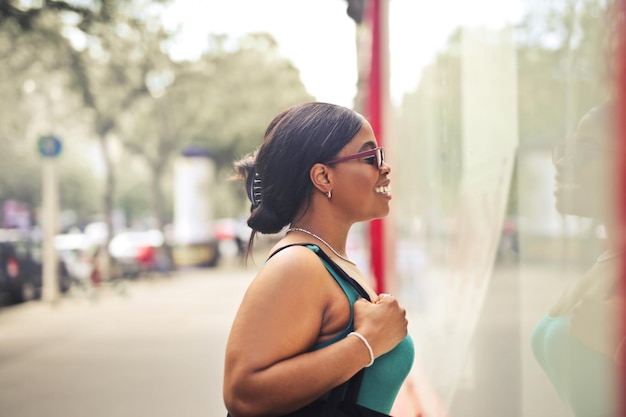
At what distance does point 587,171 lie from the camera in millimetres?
1684

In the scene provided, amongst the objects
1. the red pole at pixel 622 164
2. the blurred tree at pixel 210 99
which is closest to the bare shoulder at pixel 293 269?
the red pole at pixel 622 164

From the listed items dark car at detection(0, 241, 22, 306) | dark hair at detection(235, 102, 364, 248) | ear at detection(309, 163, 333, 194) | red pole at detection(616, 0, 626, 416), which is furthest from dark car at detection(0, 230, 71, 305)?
red pole at detection(616, 0, 626, 416)

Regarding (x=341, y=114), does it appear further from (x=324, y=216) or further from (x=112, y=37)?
(x=112, y=37)

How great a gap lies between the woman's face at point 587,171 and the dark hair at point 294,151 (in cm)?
53

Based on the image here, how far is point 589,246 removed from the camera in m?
1.78

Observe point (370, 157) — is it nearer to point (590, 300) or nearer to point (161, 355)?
point (590, 300)

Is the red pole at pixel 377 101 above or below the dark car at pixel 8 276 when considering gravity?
above

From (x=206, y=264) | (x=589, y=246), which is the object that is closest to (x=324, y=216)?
(x=589, y=246)

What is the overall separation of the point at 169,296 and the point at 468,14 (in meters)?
13.0

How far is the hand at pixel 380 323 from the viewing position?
161 centimetres

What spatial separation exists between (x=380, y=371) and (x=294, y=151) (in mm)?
553

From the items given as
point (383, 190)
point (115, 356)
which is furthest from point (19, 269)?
point (383, 190)

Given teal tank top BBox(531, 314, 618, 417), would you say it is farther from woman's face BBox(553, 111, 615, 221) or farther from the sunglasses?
the sunglasses

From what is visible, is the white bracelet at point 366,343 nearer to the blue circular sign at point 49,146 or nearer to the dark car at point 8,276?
the blue circular sign at point 49,146
